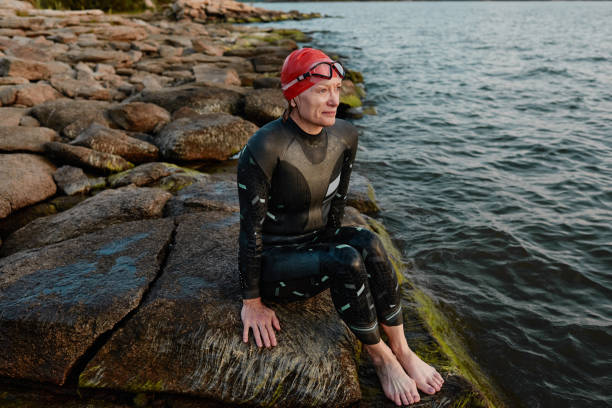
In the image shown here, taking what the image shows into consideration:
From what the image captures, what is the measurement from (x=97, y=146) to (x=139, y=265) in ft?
19.0

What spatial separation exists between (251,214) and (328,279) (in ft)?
2.83

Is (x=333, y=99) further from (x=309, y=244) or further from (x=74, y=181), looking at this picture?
(x=74, y=181)

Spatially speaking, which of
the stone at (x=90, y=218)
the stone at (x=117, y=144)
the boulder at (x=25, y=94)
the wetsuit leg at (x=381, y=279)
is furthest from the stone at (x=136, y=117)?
the wetsuit leg at (x=381, y=279)

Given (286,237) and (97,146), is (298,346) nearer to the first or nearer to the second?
(286,237)

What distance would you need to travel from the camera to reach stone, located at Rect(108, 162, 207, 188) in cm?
771

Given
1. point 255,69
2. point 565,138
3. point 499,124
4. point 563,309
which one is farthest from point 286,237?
point 255,69

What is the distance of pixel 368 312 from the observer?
320cm

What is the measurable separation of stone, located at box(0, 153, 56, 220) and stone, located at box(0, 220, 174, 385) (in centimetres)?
273

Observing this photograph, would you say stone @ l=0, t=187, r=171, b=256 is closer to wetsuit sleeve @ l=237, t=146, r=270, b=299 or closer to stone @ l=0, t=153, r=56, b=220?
stone @ l=0, t=153, r=56, b=220

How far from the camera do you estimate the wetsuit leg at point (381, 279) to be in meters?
3.29

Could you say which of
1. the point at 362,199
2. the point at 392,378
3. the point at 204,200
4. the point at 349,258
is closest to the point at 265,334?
the point at 349,258

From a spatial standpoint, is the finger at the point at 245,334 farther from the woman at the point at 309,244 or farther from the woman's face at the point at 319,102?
the woman's face at the point at 319,102

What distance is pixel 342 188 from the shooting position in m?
3.92

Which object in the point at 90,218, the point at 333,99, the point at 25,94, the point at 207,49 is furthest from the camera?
the point at 207,49
